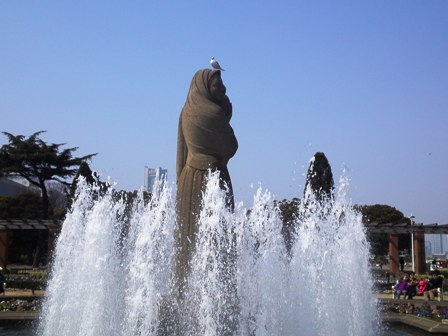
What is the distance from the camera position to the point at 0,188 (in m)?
63.7

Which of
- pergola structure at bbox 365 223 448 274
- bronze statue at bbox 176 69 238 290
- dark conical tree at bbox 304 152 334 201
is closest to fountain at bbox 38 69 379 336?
bronze statue at bbox 176 69 238 290

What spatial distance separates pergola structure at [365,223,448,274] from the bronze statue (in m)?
21.6

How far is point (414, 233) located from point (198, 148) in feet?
79.6

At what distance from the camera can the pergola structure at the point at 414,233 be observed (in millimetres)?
29266

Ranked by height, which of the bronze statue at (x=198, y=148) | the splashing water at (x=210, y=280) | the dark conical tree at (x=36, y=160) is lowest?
the splashing water at (x=210, y=280)

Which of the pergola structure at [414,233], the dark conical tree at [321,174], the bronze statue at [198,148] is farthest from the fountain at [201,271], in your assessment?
the dark conical tree at [321,174]

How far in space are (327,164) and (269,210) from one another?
29994 millimetres

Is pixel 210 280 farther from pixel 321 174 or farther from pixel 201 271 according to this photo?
pixel 321 174

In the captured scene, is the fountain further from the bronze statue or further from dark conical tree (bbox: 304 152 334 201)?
dark conical tree (bbox: 304 152 334 201)

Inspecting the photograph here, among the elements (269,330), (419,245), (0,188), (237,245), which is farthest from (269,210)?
(0,188)

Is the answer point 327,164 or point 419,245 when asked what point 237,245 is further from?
point 327,164

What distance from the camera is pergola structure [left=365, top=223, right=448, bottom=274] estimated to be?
96.0 ft

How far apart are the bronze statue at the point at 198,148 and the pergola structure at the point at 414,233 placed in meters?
21.6

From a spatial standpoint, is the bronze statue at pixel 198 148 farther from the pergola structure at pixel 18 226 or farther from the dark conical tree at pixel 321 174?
the dark conical tree at pixel 321 174
